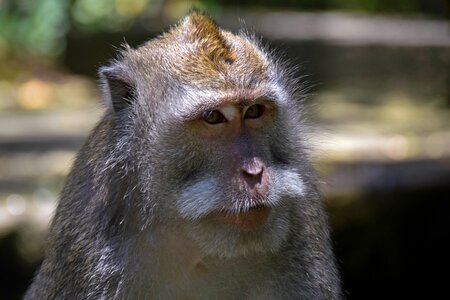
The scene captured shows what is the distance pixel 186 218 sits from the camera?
4.75m

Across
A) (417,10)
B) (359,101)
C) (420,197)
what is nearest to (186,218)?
(420,197)

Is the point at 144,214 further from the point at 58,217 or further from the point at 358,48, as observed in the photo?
the point at 358,48

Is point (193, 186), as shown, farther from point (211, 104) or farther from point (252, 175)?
point (211, 104)

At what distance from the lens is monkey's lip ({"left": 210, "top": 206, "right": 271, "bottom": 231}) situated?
15.1 ft

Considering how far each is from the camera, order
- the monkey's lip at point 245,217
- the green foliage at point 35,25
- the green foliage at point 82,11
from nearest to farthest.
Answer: the monkey's lip at point 245,217 < the green foliage at point 82,11 < the green foliage at point 35,25

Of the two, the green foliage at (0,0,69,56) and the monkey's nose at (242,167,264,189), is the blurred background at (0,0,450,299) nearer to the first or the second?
the green foliage at (0,0,69,56)

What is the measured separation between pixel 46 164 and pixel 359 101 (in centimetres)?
487

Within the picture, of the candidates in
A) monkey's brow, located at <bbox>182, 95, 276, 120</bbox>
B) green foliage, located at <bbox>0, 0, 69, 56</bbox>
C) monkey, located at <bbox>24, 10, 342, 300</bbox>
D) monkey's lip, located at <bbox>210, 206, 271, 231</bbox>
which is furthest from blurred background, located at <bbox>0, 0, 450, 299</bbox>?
monkey's lip, located at <bbox>210, 206, 271, 231</bbox>

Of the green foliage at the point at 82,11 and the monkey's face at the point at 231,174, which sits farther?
the green foliage at the point at 82,11

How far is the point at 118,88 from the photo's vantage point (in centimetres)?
511

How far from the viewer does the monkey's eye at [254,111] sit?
16.0 feet

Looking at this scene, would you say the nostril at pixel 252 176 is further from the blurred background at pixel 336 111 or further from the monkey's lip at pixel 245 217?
the blurred background at pixel 336 111

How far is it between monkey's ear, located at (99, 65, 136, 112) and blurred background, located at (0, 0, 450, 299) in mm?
554

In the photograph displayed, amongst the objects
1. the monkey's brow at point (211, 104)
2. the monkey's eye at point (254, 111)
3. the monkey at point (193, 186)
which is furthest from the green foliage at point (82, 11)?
the monkey's brow at point (211, 104)
